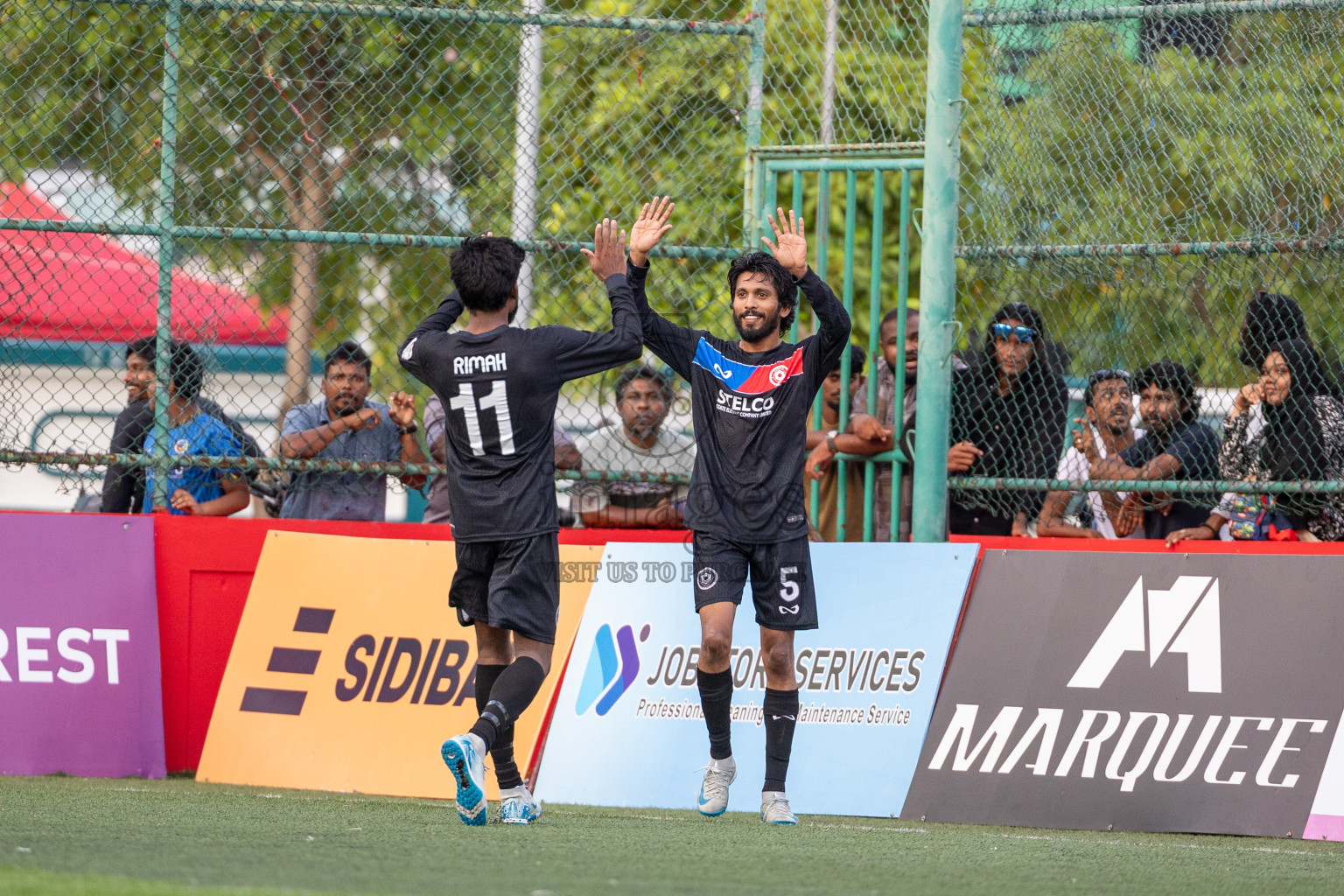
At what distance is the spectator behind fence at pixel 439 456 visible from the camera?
703cm

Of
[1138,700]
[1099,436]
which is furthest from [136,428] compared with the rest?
[1138,700]

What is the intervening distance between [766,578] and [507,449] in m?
1.12

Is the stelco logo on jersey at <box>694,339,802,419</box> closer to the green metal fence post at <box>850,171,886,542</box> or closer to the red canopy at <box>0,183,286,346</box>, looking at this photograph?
the green metal fence post at <box>850,171,886,542</box>

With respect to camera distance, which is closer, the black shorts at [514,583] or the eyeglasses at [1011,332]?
the black shorts at [514,583]

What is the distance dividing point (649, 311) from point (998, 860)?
2527 millimetres

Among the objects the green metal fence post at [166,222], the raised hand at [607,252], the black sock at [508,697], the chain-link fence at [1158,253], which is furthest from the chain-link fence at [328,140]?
the black sock at [508,697]

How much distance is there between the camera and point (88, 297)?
749cm

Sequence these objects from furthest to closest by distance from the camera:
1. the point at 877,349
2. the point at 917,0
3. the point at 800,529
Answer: the point at 917,0
the point at 877,349
the point at 800,529

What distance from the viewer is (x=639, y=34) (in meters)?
7.14

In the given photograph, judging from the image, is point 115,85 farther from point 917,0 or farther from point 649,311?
point 917,0

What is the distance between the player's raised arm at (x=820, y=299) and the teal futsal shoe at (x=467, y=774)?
1.96 meters

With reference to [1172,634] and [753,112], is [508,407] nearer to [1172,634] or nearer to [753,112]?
[753,112]

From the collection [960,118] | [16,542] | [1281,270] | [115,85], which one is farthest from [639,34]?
[16,542]

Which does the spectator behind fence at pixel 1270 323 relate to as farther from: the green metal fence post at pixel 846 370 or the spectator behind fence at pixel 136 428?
the spectator behind fence at pixel 136 428
